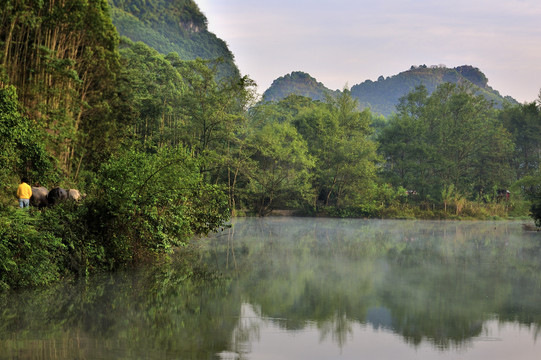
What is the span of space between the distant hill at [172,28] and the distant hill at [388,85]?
30039 mm

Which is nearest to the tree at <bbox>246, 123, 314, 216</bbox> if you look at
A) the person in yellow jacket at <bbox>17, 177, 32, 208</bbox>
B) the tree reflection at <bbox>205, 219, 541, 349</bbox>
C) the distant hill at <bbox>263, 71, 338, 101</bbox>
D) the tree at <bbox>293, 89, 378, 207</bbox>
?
the tree at <bbox>293, 89, 378, 207</bbox>

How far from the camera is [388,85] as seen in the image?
18362 cm

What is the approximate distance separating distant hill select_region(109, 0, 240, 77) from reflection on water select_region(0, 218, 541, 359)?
79.3 m

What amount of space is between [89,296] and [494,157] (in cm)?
4146

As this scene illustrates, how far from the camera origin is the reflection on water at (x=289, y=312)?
6516mm

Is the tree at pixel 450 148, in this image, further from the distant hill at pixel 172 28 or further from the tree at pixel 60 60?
the distant hill at pixel 172 28

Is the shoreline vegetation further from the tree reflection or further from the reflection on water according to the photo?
the tree reflection

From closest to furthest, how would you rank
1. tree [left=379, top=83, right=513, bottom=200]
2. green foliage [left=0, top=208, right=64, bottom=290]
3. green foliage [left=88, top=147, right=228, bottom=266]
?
green foliage [left=0, top=208, right=64, bottom=290]
green foliage [left=88, top=147, right=228, bottom=266]
tree [left=379, top=83, right=513, bottom=200]

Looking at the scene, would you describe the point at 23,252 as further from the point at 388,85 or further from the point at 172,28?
the point at 388,85

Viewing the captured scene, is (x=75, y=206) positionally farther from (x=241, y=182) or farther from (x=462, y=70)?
(x=462, y=70)

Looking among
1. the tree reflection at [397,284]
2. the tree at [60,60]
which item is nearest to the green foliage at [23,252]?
the tree reflection at [397,284]

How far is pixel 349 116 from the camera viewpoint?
41.4 meters

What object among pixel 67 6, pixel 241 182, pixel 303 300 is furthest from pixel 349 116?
pixel 303 300

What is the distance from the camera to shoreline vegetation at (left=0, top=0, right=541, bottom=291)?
1163 cm
